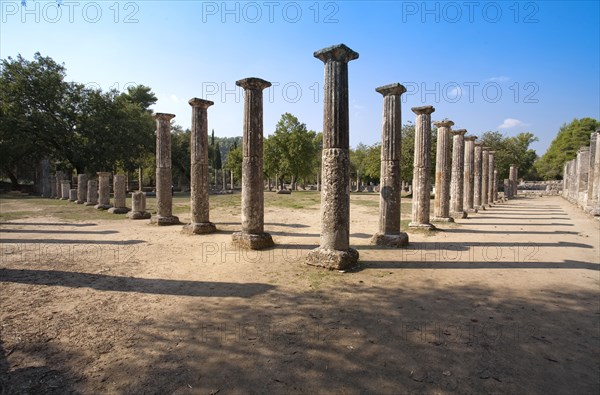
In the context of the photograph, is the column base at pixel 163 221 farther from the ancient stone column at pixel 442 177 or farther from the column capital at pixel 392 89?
the ancient stone column at pixel 442 177

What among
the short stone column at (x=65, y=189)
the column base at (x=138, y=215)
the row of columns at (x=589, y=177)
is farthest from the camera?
the short stone column at (x=65, y=189)

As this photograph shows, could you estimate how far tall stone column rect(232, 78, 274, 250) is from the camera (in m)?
8.31

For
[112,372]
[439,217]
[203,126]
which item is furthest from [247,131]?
[439,217]

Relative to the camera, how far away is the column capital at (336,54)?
21.1 feet

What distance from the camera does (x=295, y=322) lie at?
4055mm

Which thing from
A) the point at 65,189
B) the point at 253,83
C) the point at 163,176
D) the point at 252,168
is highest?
the point at 253,83

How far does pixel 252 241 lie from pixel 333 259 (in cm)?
263

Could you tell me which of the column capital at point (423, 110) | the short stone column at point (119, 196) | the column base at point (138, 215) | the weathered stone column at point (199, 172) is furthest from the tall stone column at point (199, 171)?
the short stone column at point (119, 196)

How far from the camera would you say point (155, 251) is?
8.01 m

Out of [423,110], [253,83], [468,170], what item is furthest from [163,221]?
[468,170]

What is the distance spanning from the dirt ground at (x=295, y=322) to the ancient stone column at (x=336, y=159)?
0.61m

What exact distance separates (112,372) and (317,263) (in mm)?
4108

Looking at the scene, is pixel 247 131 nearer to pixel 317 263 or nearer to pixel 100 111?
pixel 317 263

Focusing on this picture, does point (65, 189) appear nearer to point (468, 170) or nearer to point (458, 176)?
point (458, 176)
